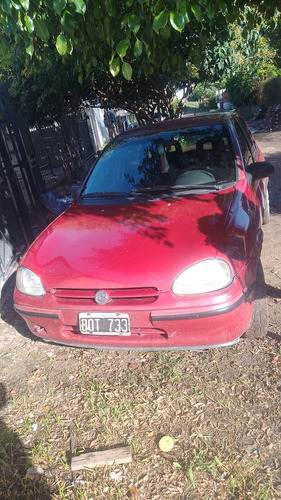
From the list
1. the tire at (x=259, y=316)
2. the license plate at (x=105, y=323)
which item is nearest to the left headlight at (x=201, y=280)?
the license plate at (x=105, y=323)

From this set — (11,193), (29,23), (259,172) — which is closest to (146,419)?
(259,172)

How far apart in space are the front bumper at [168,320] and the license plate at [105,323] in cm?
4

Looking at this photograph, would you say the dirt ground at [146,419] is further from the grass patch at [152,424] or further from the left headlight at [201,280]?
the left headlight at [201,280]

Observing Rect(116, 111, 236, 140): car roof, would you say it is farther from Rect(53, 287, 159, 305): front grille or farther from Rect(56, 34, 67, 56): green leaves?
Rect(53, 287, 159, 305): front grille

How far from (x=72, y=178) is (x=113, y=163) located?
6993 millimetres

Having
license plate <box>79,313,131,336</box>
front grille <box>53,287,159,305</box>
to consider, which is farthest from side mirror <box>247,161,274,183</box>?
license plate <box>79,313,131,336</box>

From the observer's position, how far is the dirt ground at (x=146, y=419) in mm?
1981

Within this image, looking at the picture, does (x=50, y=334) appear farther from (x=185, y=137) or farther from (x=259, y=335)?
(x=185, y=137)

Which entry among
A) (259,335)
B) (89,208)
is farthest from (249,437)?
(89,208)

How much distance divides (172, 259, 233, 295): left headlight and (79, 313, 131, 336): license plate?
41cm

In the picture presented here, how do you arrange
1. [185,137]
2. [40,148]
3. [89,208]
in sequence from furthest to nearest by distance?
1. [40,148]
2. [185,137]
3. [89,208]

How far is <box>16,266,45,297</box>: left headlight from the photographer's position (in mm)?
2695

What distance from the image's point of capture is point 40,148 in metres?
10.3

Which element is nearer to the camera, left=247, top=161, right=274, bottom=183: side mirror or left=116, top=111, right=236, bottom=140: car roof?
left=247, top=161, right=274, bottom=183: side mirror
